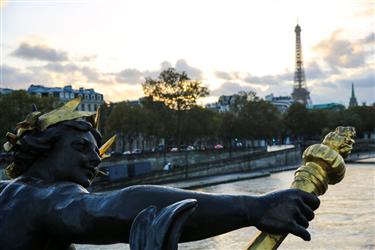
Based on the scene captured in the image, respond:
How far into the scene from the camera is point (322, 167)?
6.51 feet

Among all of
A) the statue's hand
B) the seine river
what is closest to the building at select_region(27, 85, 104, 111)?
the seine river

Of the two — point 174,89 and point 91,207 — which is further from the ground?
point 174,89

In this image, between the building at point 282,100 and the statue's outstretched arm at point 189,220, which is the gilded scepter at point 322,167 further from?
the building at point 282,100

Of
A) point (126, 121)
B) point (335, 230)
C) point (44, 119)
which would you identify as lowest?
point (335, 230)

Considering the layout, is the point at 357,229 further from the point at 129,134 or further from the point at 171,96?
the point at 129,134

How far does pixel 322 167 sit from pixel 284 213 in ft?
0.92

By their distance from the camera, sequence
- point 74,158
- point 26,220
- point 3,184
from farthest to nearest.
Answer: point 3,184 → point 74,158 → point 26,220

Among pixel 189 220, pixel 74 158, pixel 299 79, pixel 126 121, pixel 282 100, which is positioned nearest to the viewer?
pixel 189 220

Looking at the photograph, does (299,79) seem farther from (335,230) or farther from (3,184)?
(3,184)

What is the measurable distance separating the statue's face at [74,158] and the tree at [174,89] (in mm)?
45933

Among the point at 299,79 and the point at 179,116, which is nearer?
the point at 179,116

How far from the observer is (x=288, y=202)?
1.81 meters

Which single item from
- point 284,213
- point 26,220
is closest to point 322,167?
point 284,213

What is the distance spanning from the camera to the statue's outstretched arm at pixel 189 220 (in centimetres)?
174
